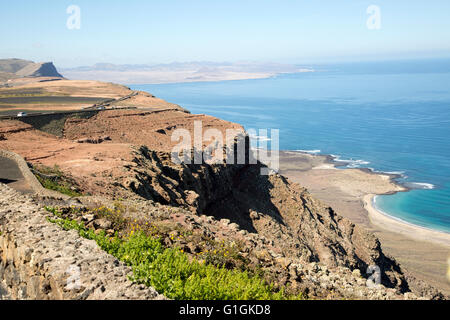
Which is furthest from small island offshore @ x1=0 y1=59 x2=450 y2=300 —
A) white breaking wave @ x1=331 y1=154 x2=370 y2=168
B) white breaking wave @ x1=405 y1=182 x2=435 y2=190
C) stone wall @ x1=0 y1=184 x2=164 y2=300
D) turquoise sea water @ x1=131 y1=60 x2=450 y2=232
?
white breaking wave @ x1=331 y1=154 x2=370 y2=168

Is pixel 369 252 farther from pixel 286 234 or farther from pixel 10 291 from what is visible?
pixel 10 291

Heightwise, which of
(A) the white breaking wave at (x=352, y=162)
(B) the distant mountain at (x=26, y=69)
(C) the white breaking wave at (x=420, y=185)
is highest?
(B) the distant mountain at (x=26, y=69)

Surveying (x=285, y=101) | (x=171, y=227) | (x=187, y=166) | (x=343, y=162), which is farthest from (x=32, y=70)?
(x=171, y=227)

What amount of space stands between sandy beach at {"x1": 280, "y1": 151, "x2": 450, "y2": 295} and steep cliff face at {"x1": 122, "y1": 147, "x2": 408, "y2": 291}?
29.2 ft

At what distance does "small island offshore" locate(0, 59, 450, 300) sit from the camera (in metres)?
7.07

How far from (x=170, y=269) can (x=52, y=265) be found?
2227mm

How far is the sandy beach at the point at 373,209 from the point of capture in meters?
36.0

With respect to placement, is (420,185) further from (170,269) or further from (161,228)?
(170,269)

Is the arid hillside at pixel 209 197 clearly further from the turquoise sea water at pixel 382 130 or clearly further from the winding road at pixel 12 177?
the turquoise sea water at pixel 382 130

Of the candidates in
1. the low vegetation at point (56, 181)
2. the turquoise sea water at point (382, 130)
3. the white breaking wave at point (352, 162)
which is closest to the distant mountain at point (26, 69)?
the turquoise sea water at point (382, 130)

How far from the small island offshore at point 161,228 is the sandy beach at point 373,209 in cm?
29

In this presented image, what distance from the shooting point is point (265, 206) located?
86.3 feet

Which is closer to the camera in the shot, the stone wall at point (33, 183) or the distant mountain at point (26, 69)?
the stone wall at point (33, 183)
